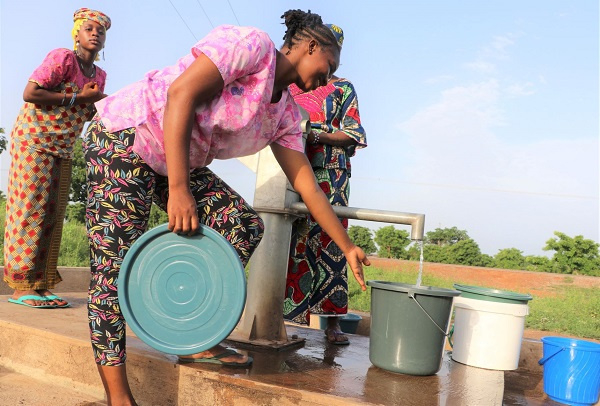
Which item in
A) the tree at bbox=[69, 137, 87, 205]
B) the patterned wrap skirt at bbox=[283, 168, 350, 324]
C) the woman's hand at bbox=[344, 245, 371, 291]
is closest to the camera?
the woman's hand at bbox=[344, 245, 371, 291]

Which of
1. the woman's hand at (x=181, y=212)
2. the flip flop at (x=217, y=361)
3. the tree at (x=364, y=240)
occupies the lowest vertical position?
the flip flop at (x=217, y=361)

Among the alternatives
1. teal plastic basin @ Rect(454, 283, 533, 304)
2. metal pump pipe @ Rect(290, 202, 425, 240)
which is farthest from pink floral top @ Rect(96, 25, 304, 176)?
teal plastic basin @ Rect(454, 283, 533, 304)

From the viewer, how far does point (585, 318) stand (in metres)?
9.11

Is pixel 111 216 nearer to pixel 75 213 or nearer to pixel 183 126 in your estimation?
pixel 183 126

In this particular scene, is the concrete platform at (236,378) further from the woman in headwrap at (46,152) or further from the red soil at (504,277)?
the red soil at (504,277)

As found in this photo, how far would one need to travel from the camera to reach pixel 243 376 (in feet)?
7.72

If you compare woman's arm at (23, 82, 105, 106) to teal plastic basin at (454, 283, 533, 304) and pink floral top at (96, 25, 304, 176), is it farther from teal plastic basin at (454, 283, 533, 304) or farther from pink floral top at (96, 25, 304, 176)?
teal plastic basin at (454, 283, 533, 304)

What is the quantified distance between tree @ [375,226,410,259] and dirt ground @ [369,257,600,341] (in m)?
2.77

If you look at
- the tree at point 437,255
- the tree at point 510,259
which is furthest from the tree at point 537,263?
the tree at point 437,255

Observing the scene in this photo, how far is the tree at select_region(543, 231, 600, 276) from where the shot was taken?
13.3 metres

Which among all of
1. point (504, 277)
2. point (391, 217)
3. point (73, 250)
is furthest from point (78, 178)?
point (391, 217)

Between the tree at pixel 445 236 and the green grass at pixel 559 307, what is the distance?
470 centimetres

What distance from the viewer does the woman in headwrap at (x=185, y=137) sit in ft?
6.94

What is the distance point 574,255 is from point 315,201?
1270 centimetres
